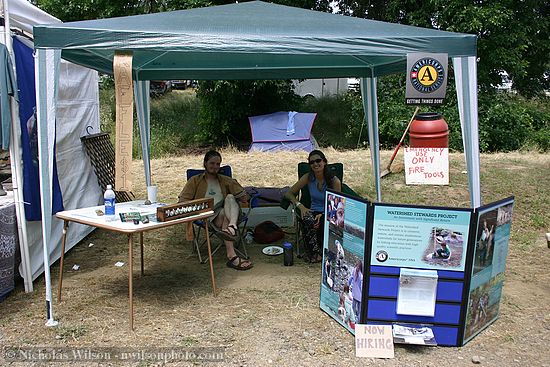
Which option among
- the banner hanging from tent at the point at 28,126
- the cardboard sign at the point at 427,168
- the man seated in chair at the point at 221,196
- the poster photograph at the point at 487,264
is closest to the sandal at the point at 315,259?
the man seated in chair at the point at 221,196

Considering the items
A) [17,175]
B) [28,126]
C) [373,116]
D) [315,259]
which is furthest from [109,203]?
[373,116]

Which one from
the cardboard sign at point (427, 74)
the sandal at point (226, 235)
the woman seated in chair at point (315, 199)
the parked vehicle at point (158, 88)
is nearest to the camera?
the cardboard sign at point (427, 74)

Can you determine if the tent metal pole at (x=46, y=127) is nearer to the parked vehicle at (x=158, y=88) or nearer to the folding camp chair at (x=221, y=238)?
the folding camp chair at (x=221, y=238)

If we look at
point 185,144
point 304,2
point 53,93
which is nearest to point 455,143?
point 304,2

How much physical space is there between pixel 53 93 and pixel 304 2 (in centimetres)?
1004

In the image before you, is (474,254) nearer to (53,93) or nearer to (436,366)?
(436,366)

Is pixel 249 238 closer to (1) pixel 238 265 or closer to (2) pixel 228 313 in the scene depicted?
(1) pixel 238 265

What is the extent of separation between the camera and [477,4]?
11312 millimetres

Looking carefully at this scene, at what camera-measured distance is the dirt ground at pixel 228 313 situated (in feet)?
9.66

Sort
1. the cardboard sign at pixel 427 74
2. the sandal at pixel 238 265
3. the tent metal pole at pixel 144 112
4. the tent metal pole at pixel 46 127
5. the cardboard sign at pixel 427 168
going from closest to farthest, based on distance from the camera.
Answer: the tent metal pole at pixel 46 127 < the cardboard sign at pixel 427 74 < the sandal at pixel 238 265 < the tent metal pole at pixel 144 112 < the cardboard sign at pixel 427 168

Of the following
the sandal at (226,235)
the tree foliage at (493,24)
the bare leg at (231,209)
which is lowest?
the sandal at (226,235)

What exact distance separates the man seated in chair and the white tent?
115 cm

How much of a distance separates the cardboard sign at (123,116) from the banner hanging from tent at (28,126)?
1067mm

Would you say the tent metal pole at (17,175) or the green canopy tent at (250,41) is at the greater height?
the green canopy tent at (250,41)
